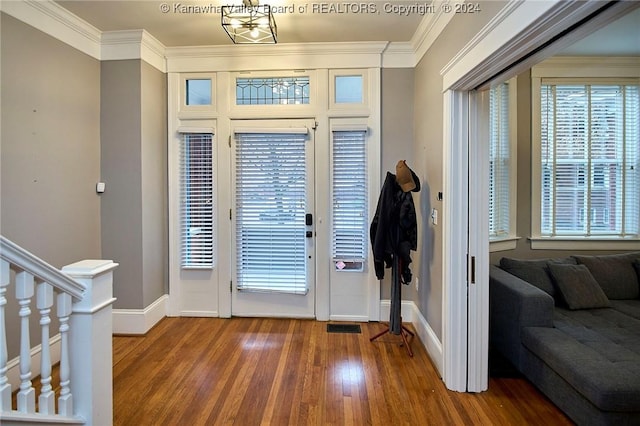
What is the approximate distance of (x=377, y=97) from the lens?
3.34m

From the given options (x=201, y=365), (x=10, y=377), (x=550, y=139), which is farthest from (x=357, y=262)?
(x=10, y=377)

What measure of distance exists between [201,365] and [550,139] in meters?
4.08

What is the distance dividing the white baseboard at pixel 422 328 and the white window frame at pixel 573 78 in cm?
149

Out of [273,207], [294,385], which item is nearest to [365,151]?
[273,207]

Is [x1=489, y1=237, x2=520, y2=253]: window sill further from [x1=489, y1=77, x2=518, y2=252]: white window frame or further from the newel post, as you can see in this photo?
the newel post

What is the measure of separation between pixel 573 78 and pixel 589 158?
88cm

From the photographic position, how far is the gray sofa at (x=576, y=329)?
1798 mm

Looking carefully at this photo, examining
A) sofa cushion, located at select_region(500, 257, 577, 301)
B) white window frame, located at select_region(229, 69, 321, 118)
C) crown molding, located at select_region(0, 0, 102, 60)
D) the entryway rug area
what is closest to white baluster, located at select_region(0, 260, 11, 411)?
crown molding, located at select_region(0, 0, 102, 60)

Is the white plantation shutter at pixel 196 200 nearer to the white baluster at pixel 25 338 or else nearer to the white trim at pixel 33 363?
the white trim at pixel 33 363

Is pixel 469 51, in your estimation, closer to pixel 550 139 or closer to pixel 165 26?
pixel 550 139

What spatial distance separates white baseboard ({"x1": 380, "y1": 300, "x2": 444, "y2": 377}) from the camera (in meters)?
2.53

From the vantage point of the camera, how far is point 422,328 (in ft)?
9.80

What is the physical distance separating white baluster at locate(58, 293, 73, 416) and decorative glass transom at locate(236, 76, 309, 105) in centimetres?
261

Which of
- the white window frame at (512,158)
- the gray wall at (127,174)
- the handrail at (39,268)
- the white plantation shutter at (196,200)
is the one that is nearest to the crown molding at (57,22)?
the gray wall at (127,174)
